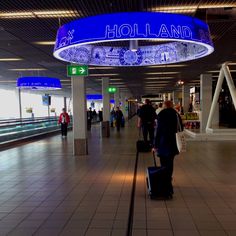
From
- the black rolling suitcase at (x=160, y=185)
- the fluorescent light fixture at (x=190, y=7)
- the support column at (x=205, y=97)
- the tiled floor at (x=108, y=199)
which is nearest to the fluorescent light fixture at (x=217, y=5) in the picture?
the fluorescent light fixture at (x=190, y=7)

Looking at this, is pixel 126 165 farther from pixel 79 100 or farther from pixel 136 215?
pixel 136 215

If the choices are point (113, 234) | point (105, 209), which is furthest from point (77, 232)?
point (105, 209)

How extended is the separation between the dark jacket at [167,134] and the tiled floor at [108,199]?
2.78ft

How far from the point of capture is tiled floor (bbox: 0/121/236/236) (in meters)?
4.57

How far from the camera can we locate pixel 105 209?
5352 mm

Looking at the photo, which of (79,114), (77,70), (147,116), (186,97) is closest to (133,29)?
(77,70)

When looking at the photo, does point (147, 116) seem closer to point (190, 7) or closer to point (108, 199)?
point (190, 7)

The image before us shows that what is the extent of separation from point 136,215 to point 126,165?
14.1 ft

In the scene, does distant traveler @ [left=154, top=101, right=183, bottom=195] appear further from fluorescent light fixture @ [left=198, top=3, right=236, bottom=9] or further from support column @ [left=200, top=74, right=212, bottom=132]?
support column @ [left=200, top=74, right=212, bottom=132]

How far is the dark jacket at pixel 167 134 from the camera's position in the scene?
6.02 metres

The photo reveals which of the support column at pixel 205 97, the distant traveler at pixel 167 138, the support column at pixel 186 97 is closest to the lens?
the distant traveler at pixel 167 138

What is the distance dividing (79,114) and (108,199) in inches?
232

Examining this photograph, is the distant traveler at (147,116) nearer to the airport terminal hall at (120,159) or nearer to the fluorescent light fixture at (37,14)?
the airport terminal hall at (120,159)

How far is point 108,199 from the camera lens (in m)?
5.93
